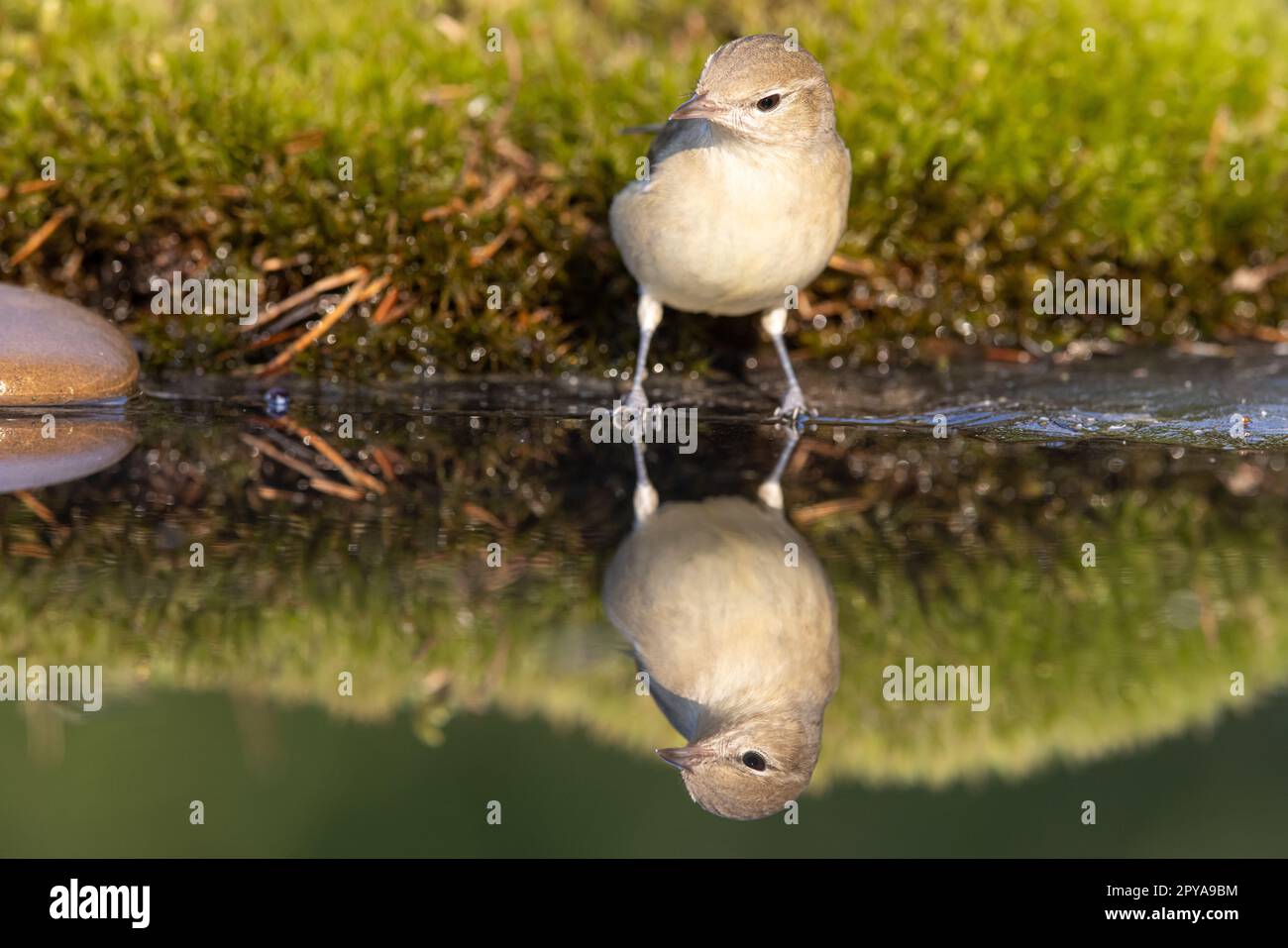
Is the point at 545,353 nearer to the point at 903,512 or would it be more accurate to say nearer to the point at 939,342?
the point at 939,342

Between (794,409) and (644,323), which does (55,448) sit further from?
(794,409)

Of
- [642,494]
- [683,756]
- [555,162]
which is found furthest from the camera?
[555,162]

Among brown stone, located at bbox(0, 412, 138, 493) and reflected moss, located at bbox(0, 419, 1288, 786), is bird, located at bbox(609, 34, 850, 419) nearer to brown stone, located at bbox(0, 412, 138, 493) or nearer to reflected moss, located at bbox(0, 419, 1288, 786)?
reflected moss, located at bbox(0, 419, 1288, 786)

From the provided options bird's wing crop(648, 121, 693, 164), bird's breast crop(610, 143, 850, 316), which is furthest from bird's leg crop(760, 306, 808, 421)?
bird's wing crop(648, 121, 693, 164)

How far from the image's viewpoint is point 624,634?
10.9 ft

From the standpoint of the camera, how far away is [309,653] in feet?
10.3

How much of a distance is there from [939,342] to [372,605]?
4.11 meters

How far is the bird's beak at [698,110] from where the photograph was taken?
4980mm

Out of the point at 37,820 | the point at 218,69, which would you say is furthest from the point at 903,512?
the point at 218,69

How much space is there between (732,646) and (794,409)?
2.49 metres

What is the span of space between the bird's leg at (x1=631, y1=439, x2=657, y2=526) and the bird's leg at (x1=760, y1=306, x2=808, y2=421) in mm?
903

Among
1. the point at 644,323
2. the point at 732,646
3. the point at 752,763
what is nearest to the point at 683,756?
the point at 752,763

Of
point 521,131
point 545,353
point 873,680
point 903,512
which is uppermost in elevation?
point 521,131

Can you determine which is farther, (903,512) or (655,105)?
(655,105)
